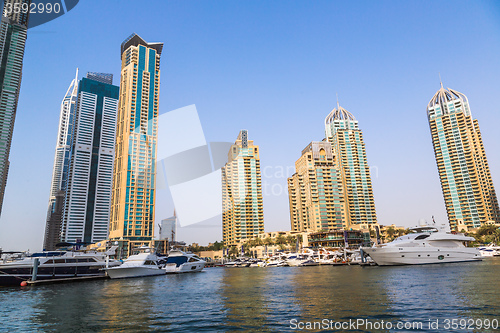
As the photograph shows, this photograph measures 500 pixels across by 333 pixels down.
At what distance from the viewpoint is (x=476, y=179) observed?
159250 mm

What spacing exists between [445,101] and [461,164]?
42739 mm

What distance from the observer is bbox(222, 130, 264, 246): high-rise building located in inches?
7343

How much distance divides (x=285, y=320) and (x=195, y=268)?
67964mm

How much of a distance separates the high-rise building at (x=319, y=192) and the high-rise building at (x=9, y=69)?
141061mm

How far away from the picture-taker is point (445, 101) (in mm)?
184875

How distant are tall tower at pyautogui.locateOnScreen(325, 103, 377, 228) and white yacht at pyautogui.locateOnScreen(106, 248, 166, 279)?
431 feet

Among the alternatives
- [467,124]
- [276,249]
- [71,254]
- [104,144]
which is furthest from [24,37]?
[467,124]

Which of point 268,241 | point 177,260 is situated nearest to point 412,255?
point 177,260

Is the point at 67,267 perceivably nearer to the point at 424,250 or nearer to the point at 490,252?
the point at 424,250

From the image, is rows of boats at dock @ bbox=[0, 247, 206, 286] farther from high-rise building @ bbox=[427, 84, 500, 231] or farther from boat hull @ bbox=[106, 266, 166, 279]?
high-rise building @ bbox=[427, 84, 500, 231]

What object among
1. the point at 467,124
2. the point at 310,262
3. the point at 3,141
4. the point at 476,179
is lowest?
the point at 310,262

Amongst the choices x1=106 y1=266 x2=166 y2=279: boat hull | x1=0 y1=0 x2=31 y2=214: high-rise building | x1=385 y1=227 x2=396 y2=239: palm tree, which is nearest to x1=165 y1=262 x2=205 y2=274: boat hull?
x1=106 y1=266 x2=166 y2=279: boat hull

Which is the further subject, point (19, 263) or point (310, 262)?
point (310, 262)

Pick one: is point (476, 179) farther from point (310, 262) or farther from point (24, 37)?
point (24, 37)
